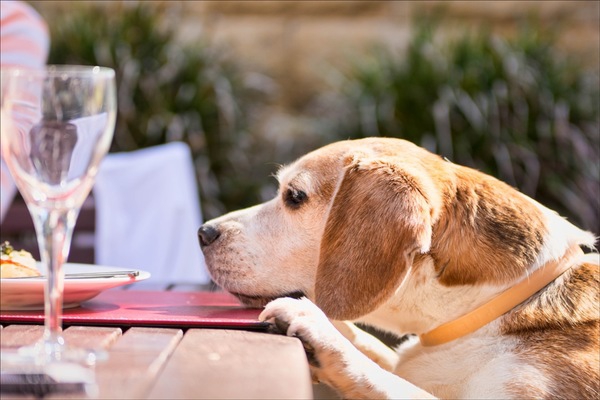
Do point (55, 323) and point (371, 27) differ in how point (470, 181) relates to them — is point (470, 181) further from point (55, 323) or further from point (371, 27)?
point (371, 27)

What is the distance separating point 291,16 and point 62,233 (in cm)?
769

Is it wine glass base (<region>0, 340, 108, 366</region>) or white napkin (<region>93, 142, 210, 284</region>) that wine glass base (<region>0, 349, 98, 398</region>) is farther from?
white napkin (<region>93, 142, 210, 284</region>)

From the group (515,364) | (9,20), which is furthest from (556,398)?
(9,20)

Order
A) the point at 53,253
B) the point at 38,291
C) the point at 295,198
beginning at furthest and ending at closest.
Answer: the point at 295,198 → the point at 38,291 → the point at 53,253

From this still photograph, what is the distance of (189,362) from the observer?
1229mm

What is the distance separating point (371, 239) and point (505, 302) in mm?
366

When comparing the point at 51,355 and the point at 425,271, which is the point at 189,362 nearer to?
the point at 51,355

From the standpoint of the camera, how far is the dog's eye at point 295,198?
2328 millimetres

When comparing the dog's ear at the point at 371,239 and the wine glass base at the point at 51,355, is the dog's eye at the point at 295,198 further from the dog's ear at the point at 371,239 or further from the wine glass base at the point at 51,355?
the wine glass base at the point at 51,355

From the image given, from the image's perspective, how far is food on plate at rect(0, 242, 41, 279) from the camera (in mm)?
1878

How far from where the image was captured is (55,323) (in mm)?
1205

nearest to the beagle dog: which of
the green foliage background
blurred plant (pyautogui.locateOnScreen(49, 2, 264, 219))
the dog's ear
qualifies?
the dog's ear

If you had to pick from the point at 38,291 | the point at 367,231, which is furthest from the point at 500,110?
the point at 38,291

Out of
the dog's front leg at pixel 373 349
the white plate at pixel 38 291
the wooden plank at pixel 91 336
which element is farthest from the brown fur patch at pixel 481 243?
the wooden plank at pixel 91 336
